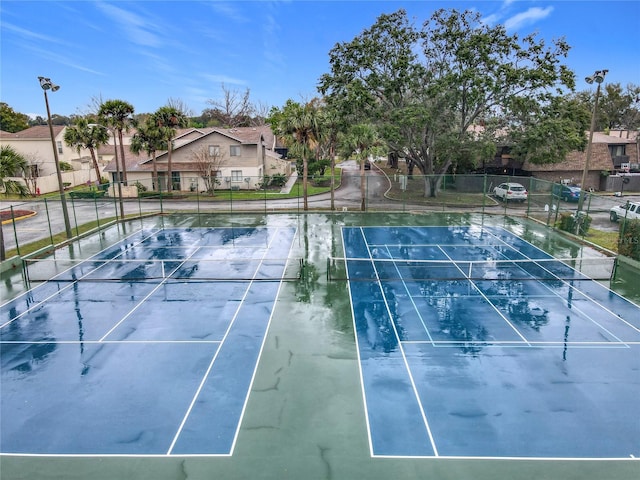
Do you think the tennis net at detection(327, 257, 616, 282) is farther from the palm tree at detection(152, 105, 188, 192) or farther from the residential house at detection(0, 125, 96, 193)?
the residential house at detection(0, 125, 96, 193)

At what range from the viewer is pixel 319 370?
36.0ft

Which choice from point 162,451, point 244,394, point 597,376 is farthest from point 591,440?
point 162,451

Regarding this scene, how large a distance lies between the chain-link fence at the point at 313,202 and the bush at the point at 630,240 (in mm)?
2409

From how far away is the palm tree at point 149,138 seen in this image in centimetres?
3869

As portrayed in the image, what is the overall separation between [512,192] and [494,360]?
26946mm

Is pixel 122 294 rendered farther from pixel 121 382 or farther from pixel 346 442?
pixel 346 442

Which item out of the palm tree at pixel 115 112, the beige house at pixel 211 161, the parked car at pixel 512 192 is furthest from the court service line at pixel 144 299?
the parked car at pixel 512 192

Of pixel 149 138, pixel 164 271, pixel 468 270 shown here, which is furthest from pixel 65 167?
pixel 468 270

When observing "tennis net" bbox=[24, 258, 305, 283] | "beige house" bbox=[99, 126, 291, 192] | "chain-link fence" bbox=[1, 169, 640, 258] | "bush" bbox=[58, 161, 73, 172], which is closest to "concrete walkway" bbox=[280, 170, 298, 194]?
"chain-link fence" bbox=[1, 169, 640, 258]

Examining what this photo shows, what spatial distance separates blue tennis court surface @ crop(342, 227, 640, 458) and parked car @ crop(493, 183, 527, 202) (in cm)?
1694

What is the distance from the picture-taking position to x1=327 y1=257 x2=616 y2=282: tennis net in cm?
1755

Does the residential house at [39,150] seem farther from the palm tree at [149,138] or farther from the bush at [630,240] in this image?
the bush at [630,240]

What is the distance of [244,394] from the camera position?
10.0 metres

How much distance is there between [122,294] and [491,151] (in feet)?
93.7
